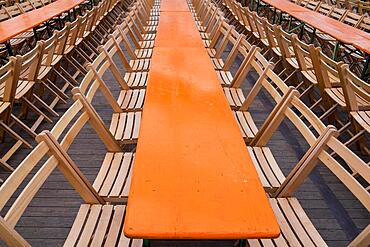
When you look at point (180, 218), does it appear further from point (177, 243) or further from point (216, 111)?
point (177, 243)

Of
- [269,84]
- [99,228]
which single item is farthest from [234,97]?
[99,228]

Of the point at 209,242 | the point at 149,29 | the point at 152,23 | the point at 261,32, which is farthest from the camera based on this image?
the point at 152,23

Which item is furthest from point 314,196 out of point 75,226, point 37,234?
point 37,234

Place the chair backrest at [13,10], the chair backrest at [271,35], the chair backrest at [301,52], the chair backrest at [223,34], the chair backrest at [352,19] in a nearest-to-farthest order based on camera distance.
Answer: the chair backrest at [301,52]
the chair backrest at [223,34]
the chair backrest at [271,35]
the chair backrest at [352,19]
the chair backrest at [13,10]

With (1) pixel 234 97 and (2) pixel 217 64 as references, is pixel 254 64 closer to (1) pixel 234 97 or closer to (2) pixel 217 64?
(1) pixel 234 97

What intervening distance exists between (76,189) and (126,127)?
3.07ft

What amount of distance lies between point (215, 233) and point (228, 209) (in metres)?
0.14

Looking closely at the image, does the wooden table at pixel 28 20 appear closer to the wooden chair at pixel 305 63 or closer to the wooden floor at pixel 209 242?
the wooden floor at pixel 209 242

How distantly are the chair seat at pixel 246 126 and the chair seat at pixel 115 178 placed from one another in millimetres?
952

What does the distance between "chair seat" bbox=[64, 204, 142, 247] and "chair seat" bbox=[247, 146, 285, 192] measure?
928 millimetres

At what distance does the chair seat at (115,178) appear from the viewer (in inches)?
79.7

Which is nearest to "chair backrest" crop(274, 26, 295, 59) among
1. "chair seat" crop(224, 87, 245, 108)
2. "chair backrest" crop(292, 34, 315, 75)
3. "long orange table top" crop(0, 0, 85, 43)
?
"chair backrest" crop(292, 34, 315, 75)

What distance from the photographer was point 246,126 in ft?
Answer: 9.18

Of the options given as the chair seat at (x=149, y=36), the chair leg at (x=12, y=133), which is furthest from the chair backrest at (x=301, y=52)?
the chair leg at (x=12, y=133)
